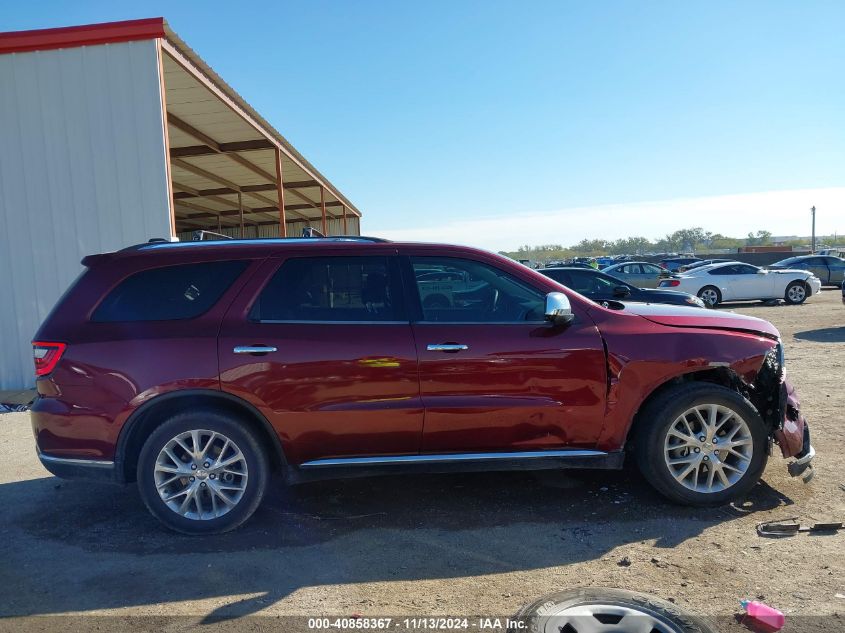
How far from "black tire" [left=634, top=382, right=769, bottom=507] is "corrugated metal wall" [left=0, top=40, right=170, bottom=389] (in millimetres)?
6992

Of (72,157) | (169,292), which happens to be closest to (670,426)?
(169,292)

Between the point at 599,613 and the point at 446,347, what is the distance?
172 cm

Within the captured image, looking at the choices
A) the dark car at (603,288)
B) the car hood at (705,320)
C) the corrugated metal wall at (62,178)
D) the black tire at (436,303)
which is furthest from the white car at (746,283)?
the black tire at (436,303)

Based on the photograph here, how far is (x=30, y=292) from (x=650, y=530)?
851 centimetres

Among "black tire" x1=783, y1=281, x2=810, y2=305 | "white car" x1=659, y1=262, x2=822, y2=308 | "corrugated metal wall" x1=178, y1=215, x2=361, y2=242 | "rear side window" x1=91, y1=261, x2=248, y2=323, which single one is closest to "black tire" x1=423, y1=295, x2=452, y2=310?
"rear side window" x1=91, y1=261, x2=248, y2=323

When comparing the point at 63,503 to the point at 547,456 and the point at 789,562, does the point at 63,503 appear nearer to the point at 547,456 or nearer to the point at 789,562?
the point at 547,456

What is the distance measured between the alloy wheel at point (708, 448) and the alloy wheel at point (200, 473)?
283 centimetres

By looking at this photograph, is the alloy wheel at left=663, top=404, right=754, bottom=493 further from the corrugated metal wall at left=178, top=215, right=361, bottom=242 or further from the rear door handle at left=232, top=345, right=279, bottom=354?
the corrugated metal wall at left=178, top=215, right=361, bottom=242

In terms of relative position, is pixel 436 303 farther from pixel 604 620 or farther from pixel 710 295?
pixel 710 295

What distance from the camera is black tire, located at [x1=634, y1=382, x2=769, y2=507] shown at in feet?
13.1

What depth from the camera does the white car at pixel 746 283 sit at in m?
18.9

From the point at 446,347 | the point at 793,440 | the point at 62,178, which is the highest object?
the point at 62,178

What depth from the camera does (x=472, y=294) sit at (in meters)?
4.11

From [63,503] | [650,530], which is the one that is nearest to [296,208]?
[63,503]
